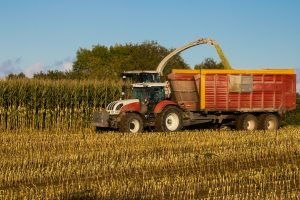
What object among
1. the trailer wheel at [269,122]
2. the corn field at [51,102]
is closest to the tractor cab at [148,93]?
the trailer wheel at [269,122]

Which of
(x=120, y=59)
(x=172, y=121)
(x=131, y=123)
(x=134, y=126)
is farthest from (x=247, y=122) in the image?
(x=120, y=59)

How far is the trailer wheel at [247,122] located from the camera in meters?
20.9

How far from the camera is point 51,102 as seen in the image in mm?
23969

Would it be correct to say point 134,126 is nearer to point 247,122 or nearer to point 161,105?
point 161,105

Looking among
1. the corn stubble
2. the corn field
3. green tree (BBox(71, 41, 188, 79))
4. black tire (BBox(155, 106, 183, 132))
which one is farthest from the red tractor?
green tree (BBox(71, 41, 188, 79))

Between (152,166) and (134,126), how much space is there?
7.10m

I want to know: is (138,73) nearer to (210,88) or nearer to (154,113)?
(154,113)

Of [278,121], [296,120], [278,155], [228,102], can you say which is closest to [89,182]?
[278,155]

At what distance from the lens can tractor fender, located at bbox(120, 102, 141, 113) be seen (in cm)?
1894

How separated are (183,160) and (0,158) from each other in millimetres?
4259

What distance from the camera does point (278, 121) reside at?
21.7 meters

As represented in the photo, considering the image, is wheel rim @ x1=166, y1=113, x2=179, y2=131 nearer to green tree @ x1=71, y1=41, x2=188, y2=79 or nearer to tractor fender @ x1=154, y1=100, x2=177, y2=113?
tractor fender @ x1=154, y1=100, x2=177, y2=113

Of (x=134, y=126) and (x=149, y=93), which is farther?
(x=149, y=93)

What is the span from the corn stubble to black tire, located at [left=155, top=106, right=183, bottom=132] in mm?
1270
